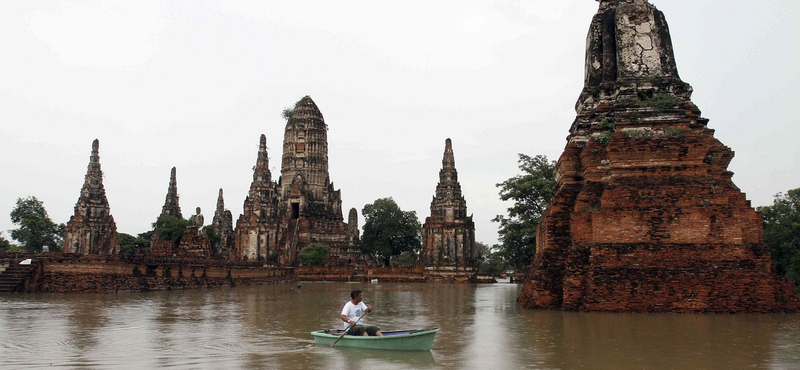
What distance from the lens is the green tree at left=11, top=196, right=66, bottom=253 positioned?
6031 cm

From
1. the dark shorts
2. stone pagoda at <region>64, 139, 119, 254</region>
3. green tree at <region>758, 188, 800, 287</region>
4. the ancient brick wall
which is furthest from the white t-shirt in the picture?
stone pagoda at <region>64, 139, 119, 254</region>

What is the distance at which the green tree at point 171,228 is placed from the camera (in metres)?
63.6

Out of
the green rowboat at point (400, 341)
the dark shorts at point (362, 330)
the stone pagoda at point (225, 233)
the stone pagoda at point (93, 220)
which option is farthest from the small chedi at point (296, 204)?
the green rowboat at point (400, 341)

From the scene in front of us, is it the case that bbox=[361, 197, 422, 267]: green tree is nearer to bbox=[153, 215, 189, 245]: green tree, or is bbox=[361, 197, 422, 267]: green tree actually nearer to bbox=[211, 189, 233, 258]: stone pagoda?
bbox=[211, 189, 233, 258]: stone pagoda

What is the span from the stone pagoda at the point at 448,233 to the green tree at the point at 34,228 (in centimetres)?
3152

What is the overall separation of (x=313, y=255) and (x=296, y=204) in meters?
9.28

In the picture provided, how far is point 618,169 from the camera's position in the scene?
563 inches

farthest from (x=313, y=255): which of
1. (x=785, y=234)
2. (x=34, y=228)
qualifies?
(x=785, y=234)

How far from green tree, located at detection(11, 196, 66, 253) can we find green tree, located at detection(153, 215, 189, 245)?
865 cm

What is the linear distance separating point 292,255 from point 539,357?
180 feet

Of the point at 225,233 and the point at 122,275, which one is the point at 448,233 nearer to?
the point at 225,233

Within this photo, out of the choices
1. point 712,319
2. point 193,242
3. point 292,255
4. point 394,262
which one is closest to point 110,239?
point 193,242

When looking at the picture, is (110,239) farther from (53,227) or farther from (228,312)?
(228,312)

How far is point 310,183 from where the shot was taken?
67.6 metres
